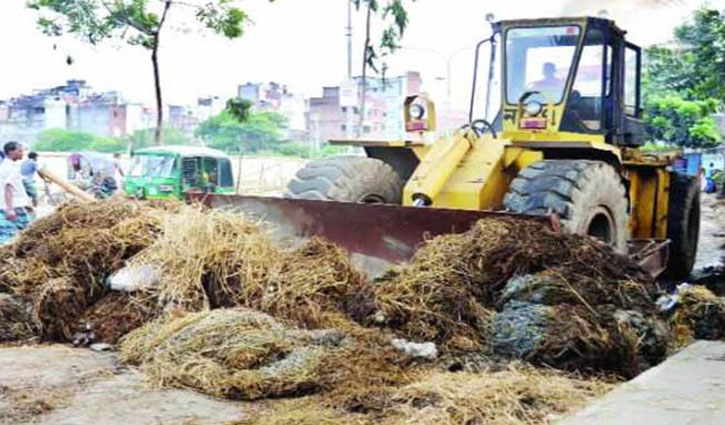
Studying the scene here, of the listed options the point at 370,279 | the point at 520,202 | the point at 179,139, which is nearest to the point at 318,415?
the point at 370,279

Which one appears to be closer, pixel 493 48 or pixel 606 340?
pixel 606 340

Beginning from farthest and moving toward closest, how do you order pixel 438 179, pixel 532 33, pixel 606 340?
pixel 532 33, pixel 438 179, pixel 606 340

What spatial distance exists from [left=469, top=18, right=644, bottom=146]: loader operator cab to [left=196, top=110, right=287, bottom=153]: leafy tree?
38019mm

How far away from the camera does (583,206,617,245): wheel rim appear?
7.54 meters

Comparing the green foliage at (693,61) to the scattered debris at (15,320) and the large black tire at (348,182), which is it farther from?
the scattered debris at (15,320)

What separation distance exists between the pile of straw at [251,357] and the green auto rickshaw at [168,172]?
1405 centimetres

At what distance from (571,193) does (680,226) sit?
4417 mm

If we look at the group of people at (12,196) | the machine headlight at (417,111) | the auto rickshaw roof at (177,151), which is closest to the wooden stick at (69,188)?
the group of people at (12,196)

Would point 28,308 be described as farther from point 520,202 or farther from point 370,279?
point 520,202

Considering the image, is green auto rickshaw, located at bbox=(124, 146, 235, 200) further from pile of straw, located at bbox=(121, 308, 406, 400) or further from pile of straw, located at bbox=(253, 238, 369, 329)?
pile of straw, located at bbox=(121, 308, 406, 400)

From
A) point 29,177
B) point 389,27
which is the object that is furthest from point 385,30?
point 29,177

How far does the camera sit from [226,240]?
7031 mm

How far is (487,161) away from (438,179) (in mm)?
535

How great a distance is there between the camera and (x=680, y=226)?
10.9 metres
